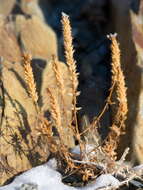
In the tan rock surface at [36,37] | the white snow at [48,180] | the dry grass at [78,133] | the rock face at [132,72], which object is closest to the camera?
the dry grass at [78,133]

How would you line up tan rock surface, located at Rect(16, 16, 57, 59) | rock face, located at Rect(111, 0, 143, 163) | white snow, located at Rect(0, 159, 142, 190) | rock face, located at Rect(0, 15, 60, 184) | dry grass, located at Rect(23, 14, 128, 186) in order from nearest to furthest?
1. dry grass, located at Rect(23, 14, 128, 186)
2. white snow, located at Rect(0, 159, 142, 190)
3. rock face, located at Rect(0, 15, 60, 184)
4. rock face, located at Rect(111, 0, 143, 163)
5. tan rock surface, located at Rect(16, 16, 57, 59)

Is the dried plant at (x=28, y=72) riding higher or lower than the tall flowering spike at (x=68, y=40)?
lower

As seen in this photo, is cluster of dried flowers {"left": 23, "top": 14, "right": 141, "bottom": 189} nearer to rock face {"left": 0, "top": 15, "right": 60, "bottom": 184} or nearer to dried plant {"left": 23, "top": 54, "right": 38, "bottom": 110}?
dried plant {"left": 23, "top": 54, "right": 38, "bottom": 110}

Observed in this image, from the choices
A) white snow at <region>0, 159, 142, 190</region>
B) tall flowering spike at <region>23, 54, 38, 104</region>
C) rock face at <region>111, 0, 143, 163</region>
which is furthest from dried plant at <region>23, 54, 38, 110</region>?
rock face at <region>111, 0, 143, 163</region>

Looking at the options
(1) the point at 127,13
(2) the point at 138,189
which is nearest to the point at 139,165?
(2) the point at 138,189

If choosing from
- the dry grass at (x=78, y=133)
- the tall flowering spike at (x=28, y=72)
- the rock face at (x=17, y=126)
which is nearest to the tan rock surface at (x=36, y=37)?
the rock face at (x=17, y=126)

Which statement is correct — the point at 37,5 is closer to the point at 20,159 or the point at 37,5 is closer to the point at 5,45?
the point at 5,45

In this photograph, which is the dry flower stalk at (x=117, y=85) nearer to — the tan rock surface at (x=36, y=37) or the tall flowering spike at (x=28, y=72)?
the tall flowering spike at (x=28, y=72)

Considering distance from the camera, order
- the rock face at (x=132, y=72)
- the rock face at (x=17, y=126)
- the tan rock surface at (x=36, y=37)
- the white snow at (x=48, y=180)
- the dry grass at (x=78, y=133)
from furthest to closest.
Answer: the tan rock surface at (x=36, y=37) < the rock face at (x=132, y=72) < the rock face at (x=17, y=126) < the white snow at (x=48, y=180) < the dry grass at (x=78, y=133)

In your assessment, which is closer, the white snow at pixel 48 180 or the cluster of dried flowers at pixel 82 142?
the cluster of dried flowers at pixel 82 142

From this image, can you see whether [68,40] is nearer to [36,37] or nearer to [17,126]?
[17,126]
